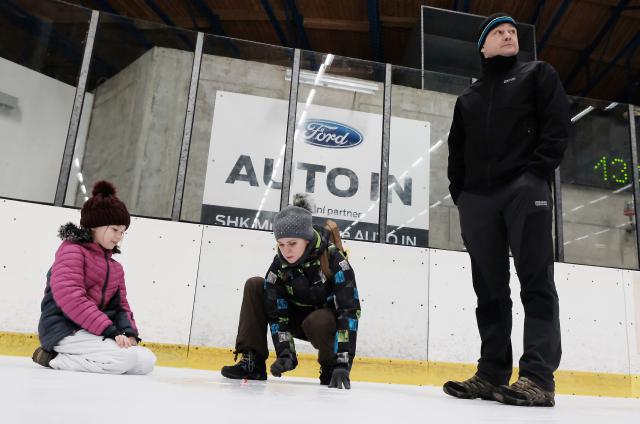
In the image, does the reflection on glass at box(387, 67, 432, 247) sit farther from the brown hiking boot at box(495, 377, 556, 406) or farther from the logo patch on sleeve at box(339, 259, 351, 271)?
the brown hiking boot at box(495, 377, 556, 406)

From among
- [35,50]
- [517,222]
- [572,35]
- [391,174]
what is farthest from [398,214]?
[572,35]

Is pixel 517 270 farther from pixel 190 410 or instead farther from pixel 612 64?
pixel 612 64

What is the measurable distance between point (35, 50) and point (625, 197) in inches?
178

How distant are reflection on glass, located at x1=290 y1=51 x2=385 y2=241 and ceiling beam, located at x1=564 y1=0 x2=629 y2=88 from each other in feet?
12.9

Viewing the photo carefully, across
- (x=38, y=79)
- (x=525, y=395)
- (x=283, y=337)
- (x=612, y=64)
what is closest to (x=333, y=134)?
(x=38, y=79)

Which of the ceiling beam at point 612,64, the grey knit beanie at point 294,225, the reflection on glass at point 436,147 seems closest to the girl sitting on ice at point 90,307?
the grey knit beanie at point 294,225

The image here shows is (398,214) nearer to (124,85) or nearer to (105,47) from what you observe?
(124,85)

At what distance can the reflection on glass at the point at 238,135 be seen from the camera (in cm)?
356

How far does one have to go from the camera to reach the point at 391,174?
3.79 m

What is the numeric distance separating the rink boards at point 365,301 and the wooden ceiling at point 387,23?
382cm

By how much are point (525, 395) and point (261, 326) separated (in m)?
0.90

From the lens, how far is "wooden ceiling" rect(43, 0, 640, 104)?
623 cm

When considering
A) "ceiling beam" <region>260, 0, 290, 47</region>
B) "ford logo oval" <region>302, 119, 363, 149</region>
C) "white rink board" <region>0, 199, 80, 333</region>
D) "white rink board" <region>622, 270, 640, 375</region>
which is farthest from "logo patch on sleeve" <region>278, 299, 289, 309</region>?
"ceiling beam" <region>260, 0, 290, 47</region>

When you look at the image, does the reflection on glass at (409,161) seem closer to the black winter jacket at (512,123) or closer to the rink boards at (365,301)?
the rink boards at (365,301)
